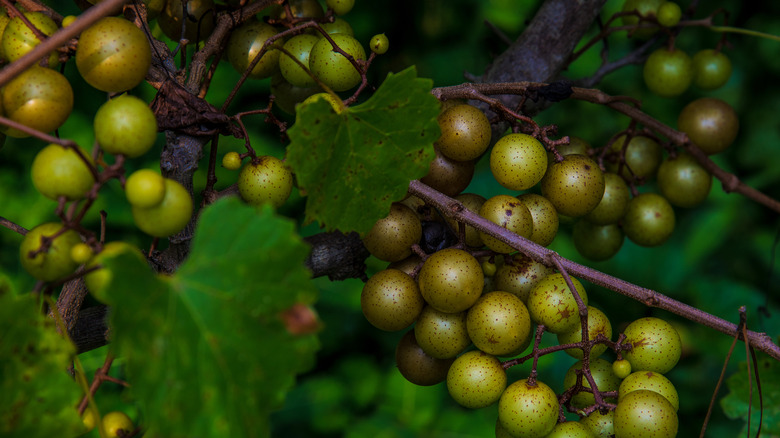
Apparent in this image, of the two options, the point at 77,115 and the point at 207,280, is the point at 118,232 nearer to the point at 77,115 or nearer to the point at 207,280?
the point at 77,115

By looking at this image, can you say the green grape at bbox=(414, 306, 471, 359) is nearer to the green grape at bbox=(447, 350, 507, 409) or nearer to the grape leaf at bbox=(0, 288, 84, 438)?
the green grape at bbox=(447, 350, 507, 409)

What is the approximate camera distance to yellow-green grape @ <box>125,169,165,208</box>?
1.96ft

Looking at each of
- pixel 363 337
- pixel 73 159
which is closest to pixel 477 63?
pixel 363 337

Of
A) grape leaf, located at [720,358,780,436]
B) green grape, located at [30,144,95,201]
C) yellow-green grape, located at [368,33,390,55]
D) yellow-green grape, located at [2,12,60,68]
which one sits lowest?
grape leaf, located at [720,358,780,436]

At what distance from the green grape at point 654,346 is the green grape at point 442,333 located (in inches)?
8.3

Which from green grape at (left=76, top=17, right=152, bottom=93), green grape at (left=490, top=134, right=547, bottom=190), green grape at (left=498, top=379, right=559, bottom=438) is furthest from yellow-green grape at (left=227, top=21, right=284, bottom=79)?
green grape at (left=498, top=379, right=559, bottom=438)

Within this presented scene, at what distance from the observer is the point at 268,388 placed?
23.0 inches

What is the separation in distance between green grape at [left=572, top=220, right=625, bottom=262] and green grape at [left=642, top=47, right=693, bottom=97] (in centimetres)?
26

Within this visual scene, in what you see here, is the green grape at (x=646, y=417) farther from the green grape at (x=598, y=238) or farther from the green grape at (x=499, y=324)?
the green grape at (x=598, y=238)

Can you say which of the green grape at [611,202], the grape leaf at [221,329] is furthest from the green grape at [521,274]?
the grape leaf at [221,329]

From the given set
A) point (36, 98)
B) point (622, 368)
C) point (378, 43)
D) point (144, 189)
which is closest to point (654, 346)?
point (622, 368)

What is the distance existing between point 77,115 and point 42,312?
1109 millimetres

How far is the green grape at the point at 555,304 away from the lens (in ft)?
2.62

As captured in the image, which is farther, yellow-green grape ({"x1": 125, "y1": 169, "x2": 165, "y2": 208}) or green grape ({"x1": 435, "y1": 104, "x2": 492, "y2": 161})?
green grape ({"x1": 435, "y1": 104, "x2": 492, "y2": 161})
